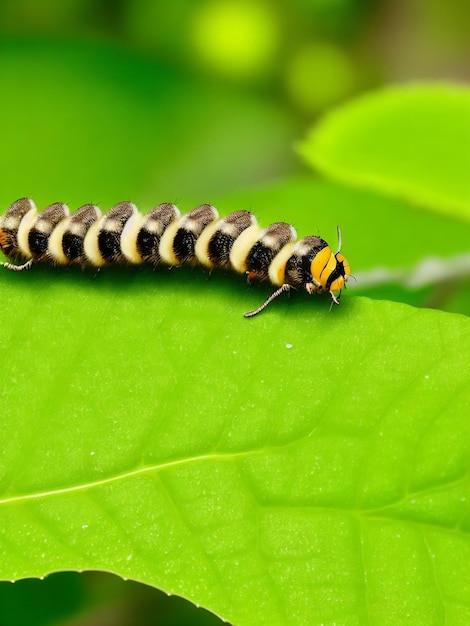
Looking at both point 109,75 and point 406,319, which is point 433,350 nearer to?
point 406,319

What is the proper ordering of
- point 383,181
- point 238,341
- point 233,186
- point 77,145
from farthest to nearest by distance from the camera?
point 233,186
point 77,145
point 383,181
point 238,341

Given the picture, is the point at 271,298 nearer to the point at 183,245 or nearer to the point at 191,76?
the point at 183,245

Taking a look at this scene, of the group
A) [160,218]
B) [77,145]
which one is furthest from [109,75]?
[160,218]

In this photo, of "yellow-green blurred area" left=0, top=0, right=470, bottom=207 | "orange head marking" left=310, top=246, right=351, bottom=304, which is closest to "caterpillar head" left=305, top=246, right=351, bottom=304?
"orange head marking" left=310, top=246, right=351, bottom=304

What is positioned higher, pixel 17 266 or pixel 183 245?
pixel 183 245

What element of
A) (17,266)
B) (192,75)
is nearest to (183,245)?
(17,266)
